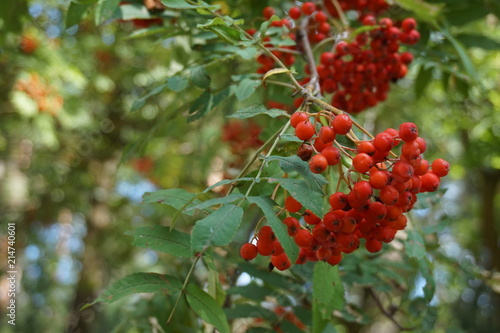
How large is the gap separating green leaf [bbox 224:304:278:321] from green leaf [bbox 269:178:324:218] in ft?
2.18

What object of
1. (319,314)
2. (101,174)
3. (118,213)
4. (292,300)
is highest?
(319,314)

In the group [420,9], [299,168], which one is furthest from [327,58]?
[299,168]

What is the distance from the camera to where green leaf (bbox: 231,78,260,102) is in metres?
1.14

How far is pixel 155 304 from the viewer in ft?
4.84

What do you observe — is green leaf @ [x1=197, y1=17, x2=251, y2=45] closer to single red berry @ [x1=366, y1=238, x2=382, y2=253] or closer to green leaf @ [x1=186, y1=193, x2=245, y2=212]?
green leaf @ [x1=186, y1=193, x2=245, y2=212]

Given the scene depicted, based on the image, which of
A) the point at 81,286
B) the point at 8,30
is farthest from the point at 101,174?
the point at 8,30

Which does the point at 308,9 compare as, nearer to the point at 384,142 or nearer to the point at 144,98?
the point at 144,98

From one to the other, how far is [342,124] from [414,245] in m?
0.68

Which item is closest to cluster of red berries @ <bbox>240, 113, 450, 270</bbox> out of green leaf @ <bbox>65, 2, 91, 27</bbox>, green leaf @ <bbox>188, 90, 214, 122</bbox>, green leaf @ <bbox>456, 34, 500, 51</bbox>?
green leaf @ <bbox>188, 90, 214, 122</bbox>

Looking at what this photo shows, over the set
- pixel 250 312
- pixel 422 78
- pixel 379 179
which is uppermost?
pixel 379 179

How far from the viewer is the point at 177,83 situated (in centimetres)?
126

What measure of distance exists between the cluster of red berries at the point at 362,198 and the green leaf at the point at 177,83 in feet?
1.64

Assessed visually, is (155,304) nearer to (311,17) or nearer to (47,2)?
(311,17)

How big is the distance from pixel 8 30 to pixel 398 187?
158 cm
